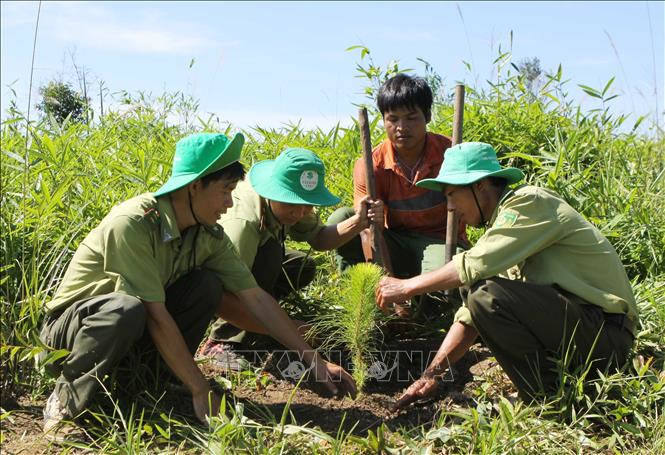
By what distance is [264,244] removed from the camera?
428 cm

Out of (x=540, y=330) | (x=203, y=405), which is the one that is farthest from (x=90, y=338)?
(x=540, y=330)

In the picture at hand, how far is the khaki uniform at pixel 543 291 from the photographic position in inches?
131

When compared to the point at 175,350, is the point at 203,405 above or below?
below

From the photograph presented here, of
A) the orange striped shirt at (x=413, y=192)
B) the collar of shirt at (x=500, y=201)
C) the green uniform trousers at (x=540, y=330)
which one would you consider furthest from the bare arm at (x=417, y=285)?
the orange striped shirt at (x=413, y=192)

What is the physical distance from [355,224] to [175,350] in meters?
1.45

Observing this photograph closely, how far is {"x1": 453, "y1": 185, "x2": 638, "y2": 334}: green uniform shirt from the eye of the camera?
3322 millimetres

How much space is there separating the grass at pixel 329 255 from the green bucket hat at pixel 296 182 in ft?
2.32

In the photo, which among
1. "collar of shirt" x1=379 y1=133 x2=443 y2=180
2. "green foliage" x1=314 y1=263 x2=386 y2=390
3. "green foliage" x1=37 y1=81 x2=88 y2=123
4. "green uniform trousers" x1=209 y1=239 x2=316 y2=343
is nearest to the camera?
"green foliage" x1=314 y1=263 x2=386 y2=390

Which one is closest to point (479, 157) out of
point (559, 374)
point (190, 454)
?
point (559, 374)

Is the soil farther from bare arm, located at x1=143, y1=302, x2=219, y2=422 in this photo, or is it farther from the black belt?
the black belt

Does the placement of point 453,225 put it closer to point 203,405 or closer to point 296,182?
point 296,182

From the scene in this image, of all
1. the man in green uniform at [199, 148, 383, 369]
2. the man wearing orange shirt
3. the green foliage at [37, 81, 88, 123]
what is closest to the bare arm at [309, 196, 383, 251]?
the man in green uniform at [199, 148, 383, 369]

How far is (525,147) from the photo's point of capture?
560cm

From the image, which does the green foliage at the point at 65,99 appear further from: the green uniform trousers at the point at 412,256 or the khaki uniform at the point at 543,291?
the khaki uniform at the point at 543,291
